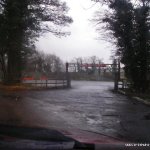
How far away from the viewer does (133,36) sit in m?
29.5

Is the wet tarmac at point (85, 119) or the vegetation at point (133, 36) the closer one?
the wet tarmac at point (85, 119)

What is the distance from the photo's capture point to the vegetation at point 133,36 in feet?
92.5

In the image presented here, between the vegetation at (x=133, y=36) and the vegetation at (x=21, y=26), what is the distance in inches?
215

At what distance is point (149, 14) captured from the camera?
1110 inches

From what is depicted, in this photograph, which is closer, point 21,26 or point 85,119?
point 85,119

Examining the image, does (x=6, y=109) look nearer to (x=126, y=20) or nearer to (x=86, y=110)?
(x=86, y=110)

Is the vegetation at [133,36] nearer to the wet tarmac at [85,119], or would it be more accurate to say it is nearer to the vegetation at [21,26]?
the vegetation at [21,26]

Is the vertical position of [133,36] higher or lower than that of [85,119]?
higher

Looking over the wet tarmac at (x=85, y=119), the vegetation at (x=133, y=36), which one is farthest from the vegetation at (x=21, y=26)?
the wet tarmac at (x=85, y=119)

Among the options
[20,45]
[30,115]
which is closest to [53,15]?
[20,45]

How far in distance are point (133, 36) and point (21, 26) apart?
9.43m

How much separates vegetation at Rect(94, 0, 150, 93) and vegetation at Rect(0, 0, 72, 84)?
546cm

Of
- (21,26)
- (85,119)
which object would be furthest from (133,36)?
(85,119)

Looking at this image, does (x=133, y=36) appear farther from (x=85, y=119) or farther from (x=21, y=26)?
(x=85, y=119)
